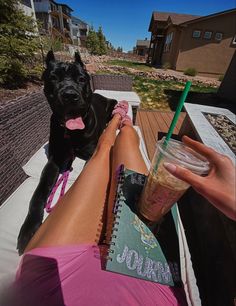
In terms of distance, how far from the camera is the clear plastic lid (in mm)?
704

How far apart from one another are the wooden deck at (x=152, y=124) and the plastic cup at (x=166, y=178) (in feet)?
7.88

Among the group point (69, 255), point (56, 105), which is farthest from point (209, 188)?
point (56, 105)

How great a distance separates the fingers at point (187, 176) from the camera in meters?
0.67

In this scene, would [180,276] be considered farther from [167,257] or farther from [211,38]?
[211,38]

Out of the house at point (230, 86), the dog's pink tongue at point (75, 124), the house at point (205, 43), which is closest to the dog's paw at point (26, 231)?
the dog's pink tongue at point (75, 124)

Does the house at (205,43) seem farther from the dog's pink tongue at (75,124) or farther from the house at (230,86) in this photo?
the dog's pink tongue at (75,124)

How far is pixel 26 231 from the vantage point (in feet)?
4.16

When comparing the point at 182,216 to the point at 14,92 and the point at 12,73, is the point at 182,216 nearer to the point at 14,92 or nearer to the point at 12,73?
the point at 14,92

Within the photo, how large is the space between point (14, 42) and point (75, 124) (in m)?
4.28

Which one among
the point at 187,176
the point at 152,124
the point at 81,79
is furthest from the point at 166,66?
the point at 187,176

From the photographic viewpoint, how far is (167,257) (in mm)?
999

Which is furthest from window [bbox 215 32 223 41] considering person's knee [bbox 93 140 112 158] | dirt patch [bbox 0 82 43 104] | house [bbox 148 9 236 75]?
person's knee [bbox 93 140 112 158]

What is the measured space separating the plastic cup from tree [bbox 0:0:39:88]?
525 cm

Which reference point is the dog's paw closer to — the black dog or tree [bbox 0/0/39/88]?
the black dog
